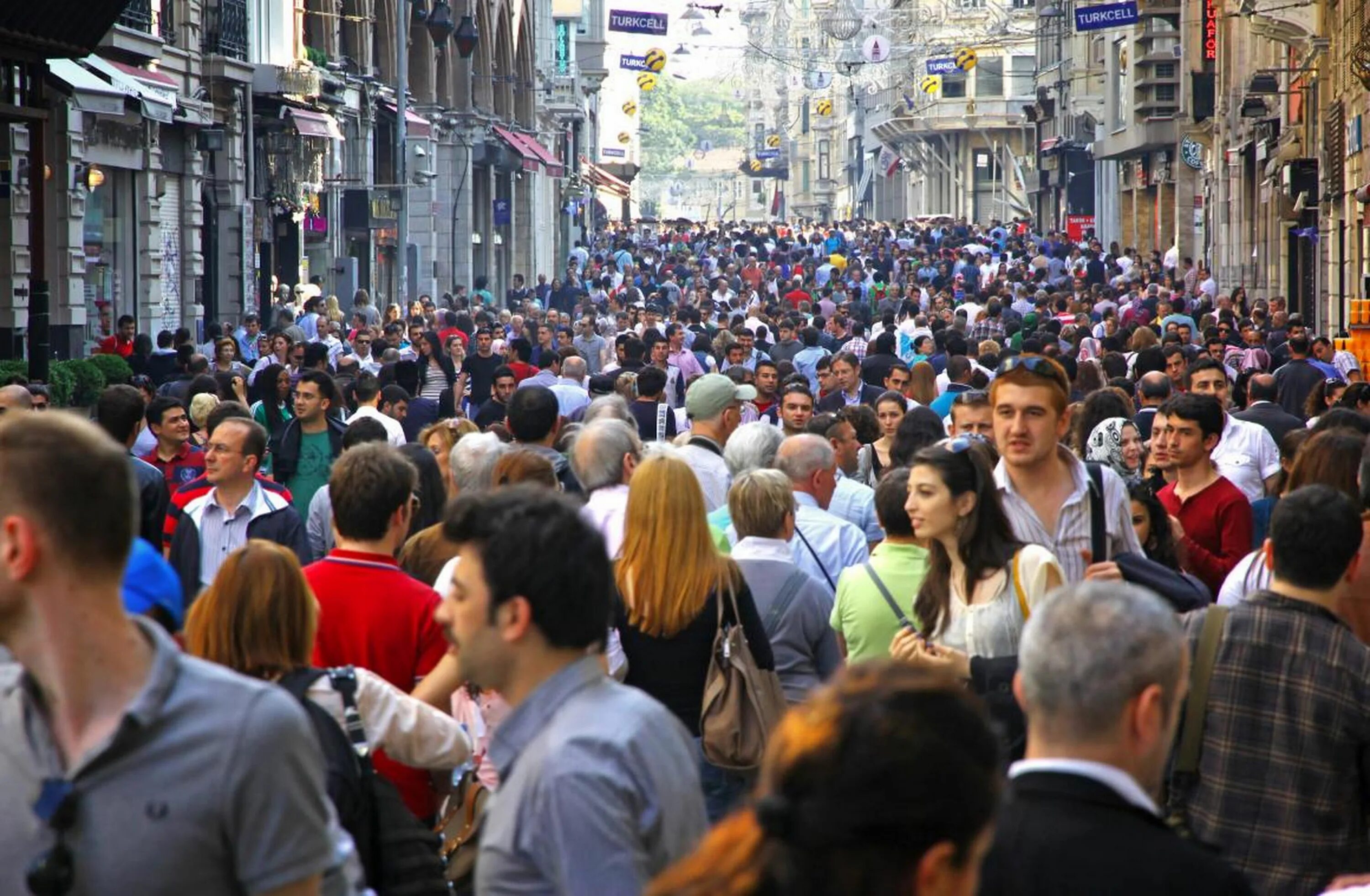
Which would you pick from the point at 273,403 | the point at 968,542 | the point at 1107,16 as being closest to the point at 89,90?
the point at 273,403

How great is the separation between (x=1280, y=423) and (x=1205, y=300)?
19442mm

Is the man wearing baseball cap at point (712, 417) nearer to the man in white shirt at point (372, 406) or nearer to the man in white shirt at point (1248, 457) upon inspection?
the man in white shirt at point (372, 406)

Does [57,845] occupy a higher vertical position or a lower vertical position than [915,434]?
lower

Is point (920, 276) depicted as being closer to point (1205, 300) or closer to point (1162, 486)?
point (1205, 300)

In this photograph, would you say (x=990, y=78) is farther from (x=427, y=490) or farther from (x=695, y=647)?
(x=695, y=647)

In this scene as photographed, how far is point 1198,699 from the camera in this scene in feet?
15.7

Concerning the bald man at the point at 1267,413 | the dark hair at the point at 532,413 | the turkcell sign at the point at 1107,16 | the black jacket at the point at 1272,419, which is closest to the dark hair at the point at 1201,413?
the dark hair at the point at 532,413

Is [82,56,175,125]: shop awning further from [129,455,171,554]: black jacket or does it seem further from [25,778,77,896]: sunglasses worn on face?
[25,778,77,896]: sunglasses worn on face

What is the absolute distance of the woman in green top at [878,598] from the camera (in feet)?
20.3

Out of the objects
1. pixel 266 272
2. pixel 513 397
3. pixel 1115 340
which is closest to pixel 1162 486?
pixel 513 397

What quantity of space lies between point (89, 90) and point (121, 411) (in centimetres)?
1253

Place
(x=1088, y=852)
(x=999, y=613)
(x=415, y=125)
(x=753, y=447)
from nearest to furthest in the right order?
1. (x=1088, y=852)
2. (x=999, y=613)
3. (x=753, y=447)
4. (x=415, y=125)

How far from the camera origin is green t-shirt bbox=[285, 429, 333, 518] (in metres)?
→ 10.6

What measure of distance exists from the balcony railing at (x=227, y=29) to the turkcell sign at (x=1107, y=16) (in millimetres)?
13076
